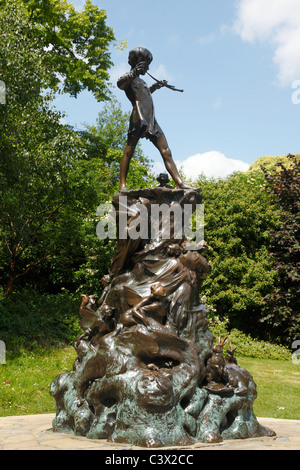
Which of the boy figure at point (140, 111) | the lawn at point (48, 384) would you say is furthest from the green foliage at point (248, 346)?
the boy figure at point (140, 111)

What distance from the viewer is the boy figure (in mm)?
6168

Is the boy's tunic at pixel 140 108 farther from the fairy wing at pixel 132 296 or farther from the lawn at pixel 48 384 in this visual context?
the lawn at pixel 48 384

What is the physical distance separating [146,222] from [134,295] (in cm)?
93

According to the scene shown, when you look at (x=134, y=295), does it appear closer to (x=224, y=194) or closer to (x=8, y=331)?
(x=8, y=331)

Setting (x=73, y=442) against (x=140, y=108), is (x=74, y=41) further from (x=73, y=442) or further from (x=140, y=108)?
(x=73, y=442)

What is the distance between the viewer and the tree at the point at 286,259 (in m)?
15.6

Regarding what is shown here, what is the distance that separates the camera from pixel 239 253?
55.6ft

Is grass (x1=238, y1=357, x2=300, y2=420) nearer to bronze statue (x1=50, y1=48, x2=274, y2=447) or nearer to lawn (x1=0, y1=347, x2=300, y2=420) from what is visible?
lawn (x1=0, y1=347, x2=300, y2=420)

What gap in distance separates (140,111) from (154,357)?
305 cm

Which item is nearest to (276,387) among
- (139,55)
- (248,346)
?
(248,346)

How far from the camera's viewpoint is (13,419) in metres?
6.11

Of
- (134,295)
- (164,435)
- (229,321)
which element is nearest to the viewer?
(164,435)

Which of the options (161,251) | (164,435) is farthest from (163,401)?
(161,251)

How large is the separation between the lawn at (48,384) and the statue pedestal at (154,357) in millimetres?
3429
